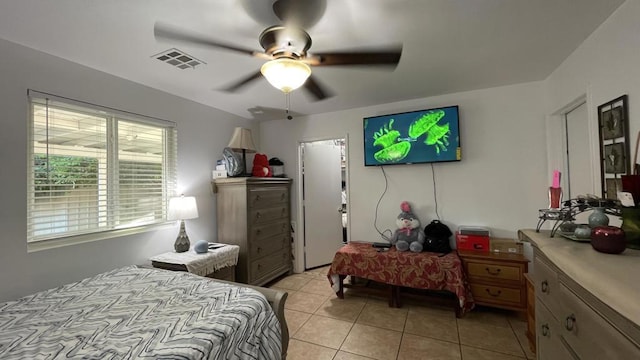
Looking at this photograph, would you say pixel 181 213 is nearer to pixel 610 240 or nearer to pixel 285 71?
pixel 285 71

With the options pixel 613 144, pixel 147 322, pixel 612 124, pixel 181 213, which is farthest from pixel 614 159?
pixel 181 213

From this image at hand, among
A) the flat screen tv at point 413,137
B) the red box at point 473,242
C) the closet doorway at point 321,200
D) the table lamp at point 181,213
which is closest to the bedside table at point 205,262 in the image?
the table lamp at point 181,213

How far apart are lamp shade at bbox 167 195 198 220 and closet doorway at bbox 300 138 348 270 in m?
1.61

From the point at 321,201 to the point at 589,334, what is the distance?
3.36 meters

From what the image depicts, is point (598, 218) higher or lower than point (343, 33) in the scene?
lower

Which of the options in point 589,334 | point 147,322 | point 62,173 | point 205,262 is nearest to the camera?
point 589,334

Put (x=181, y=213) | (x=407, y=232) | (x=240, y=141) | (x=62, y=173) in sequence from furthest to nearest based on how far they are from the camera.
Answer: (x=240, y=141)
(x=407, y=232)
(x=181, y=213)
(x=62, y=173)

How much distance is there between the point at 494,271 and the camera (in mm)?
2500

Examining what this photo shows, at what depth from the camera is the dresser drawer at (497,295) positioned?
7.98 feet

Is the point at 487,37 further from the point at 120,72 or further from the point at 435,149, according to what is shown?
the point at 120,72

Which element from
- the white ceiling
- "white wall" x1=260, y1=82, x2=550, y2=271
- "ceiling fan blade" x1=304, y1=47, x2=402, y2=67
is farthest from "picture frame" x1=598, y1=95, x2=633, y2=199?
"ceiling fan blade" x1=304, y1=47, x2=402, y2=67

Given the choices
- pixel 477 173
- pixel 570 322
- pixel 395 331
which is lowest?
pixel 395 331

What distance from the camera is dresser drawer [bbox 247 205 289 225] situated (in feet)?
10.2

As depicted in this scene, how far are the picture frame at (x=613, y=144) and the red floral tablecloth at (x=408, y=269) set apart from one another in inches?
51.0
